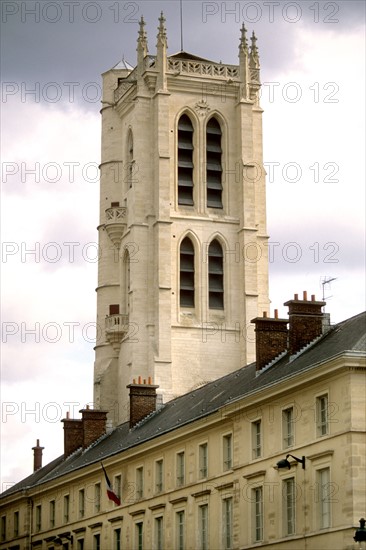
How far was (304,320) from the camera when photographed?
46688 mm

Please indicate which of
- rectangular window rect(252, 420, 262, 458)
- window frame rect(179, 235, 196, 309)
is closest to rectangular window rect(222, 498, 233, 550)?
rectangular window rect(252, 420, 262, 458)

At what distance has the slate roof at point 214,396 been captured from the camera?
42.8m

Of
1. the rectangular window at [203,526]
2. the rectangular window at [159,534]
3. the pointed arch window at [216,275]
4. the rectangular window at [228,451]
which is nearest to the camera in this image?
the rectangular window at [228,451]

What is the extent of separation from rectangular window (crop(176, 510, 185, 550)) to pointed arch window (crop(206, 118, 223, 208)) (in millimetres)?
37628

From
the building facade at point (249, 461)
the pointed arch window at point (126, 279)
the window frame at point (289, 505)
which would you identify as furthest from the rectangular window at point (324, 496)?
the pointed arch window at point (126, 279)

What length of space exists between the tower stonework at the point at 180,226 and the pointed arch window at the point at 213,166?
58 millimetres

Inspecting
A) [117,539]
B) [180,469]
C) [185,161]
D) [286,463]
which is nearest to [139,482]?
[117,539]

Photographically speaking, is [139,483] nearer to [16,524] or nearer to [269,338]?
[269,338]

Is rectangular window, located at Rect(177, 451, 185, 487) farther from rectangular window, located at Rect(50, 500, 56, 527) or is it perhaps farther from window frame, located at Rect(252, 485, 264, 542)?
rectangular window, located at Rect(50, 500, 56, 527)

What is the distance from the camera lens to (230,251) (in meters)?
85.3

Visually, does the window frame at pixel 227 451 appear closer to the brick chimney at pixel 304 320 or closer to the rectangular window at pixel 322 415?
the brick chimney at pixel 304 320

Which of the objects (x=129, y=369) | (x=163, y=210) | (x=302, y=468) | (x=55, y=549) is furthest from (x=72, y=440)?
(x=302, y=468)

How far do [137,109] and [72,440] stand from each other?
2362 centimetres

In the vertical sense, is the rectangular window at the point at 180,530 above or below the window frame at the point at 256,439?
below
